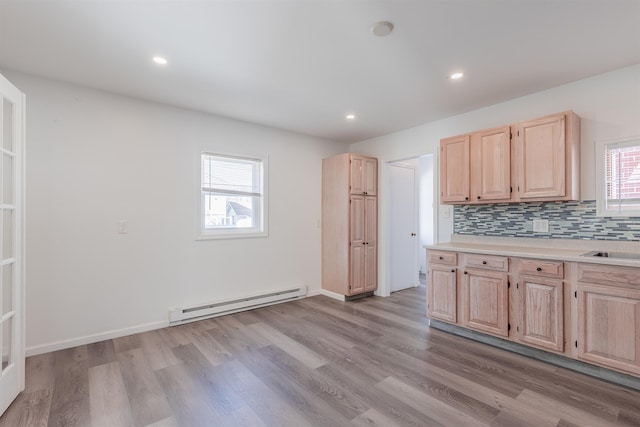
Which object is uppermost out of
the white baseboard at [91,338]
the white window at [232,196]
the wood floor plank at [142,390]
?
the white window at [232,196]

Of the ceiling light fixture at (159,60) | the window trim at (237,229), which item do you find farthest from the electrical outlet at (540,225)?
the ceiling light fixture at (159,60)

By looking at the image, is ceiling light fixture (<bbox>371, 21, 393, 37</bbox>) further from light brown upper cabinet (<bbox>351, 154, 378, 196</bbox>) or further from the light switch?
the light switch

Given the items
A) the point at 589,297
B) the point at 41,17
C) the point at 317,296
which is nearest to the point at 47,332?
the point at 41,17

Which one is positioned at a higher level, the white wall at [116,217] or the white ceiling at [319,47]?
the white ceiling at [319,47]

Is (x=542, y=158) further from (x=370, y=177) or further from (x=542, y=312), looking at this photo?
(x=370, y=177)

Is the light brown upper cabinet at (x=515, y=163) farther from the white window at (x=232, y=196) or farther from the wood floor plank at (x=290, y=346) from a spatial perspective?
the white window at (x=232, y=196)

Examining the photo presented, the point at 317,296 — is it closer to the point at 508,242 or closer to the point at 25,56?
the point at 508,242

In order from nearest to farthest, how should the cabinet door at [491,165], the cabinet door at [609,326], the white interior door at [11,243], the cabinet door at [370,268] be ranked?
the white interior door at [11,243] → the cabinet door at [609,326] → the cabinet door at [491,165] → the cabinet door at [370,268]

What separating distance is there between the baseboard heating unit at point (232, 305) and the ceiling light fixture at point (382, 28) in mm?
3303

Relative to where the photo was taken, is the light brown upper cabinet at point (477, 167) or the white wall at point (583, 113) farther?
the light brown upper cabinet at point (477, 167)

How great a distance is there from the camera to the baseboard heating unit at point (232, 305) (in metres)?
3.38

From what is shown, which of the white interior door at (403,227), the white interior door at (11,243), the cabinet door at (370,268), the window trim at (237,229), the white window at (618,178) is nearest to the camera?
the white interior door at (11,243)

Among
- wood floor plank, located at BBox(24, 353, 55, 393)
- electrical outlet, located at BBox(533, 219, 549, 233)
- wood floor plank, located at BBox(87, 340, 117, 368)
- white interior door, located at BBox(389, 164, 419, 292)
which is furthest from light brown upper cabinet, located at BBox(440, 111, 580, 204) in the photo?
wood floor plank, located at BBox(24, 353, 55, 393)

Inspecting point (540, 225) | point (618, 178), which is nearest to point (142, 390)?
point (540, 225)
